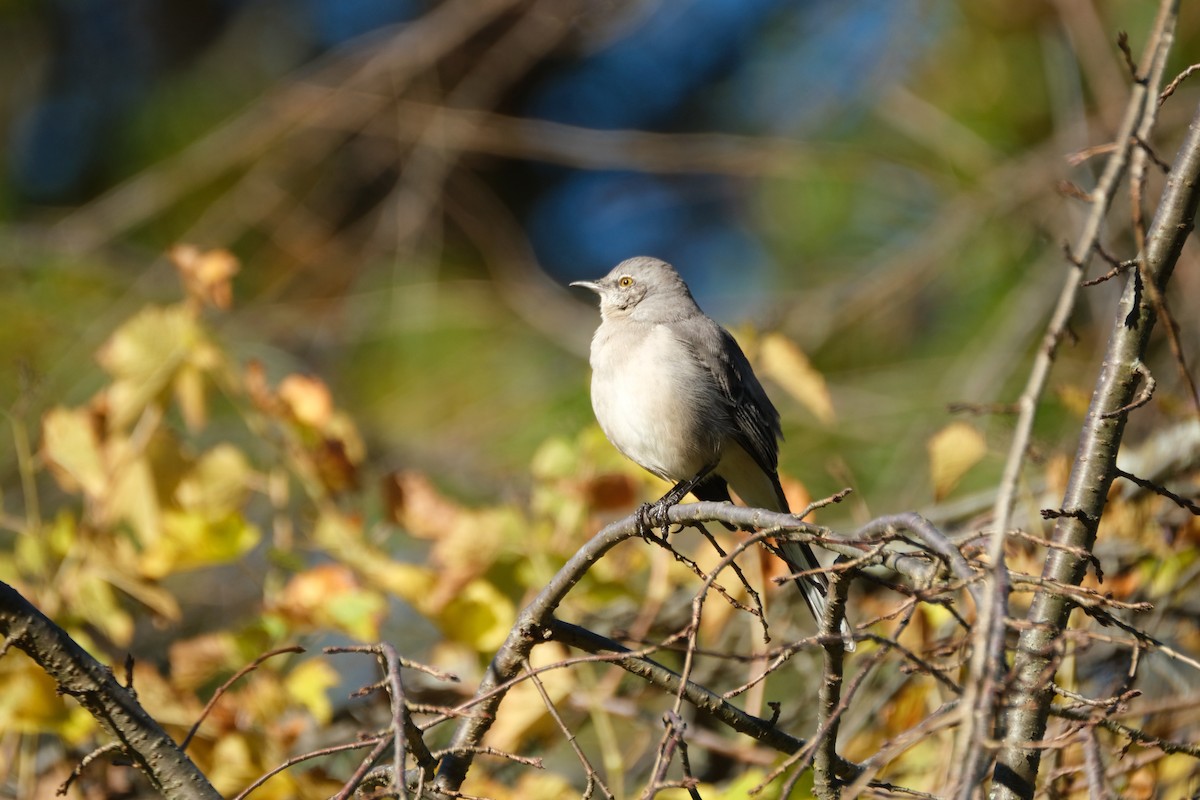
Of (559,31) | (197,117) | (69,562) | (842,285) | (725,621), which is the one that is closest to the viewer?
(69,562)

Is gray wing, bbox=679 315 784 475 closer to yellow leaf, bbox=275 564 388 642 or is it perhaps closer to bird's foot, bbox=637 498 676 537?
bird's foot, bbox=637 498 676 537

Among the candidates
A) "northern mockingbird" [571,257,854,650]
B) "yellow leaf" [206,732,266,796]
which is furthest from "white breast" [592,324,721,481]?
"yellow leaf" [206,732,266,796]

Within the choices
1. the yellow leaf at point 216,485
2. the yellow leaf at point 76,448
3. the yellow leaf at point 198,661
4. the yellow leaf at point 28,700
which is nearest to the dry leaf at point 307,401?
the yellow leaf at point 216,485

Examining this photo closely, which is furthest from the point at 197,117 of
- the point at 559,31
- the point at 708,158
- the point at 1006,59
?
the point at 1006,59

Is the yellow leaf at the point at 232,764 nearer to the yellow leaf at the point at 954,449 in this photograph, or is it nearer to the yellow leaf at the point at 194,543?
the yellow leaf at the point at 194,543

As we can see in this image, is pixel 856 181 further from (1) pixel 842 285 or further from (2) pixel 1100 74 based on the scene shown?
(2) pixel 1100 74

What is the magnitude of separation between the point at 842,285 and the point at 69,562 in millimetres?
3513

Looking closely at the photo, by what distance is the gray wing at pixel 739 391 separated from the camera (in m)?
4.23

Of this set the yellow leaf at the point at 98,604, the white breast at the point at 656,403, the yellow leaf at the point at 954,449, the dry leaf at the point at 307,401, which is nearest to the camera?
the yellow leaf at the point at 954,449

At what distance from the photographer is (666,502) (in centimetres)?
383

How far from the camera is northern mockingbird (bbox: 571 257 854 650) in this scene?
400 cm

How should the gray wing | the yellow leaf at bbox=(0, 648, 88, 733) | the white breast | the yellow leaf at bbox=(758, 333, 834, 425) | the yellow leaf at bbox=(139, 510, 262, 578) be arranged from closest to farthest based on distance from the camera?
the yellow leaf at bbox=(0, 648, 88, 733) → the yellow leaf at bbox=(139, 510, 262, 578) → the yellow leaf at bbox=(758, 333, 834, 425) → the white breast → the gray wing

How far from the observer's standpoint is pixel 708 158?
5.67 metres

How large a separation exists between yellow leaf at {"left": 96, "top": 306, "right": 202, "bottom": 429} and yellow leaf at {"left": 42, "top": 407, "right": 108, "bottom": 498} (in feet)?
0.29
